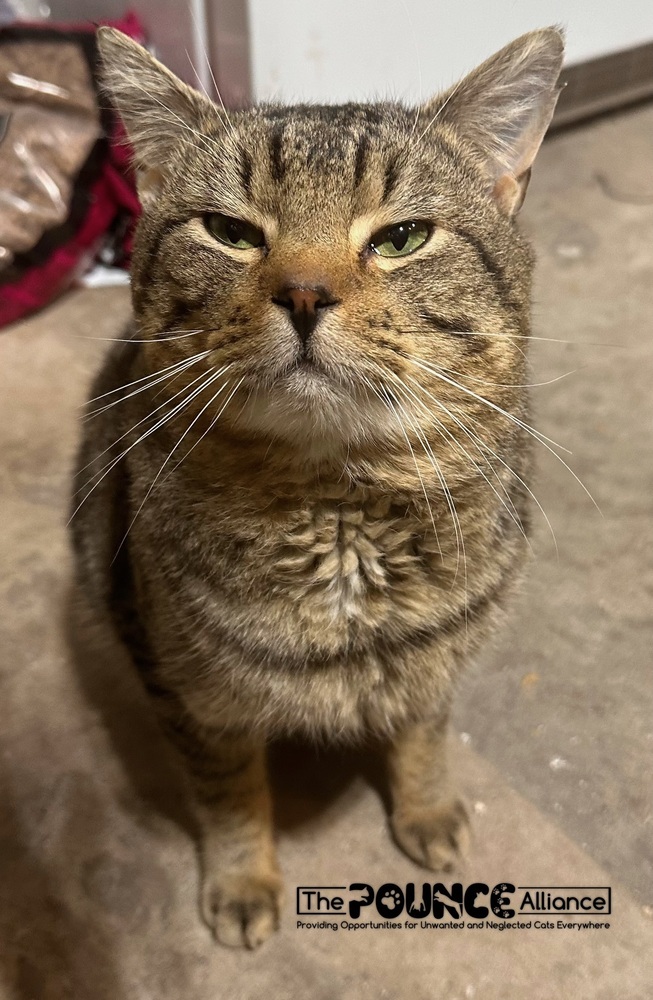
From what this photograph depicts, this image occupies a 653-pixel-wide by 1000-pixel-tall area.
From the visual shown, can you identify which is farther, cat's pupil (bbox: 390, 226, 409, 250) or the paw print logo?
the paw print logo

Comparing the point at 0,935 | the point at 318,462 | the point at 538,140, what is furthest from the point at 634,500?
the point at 0,935

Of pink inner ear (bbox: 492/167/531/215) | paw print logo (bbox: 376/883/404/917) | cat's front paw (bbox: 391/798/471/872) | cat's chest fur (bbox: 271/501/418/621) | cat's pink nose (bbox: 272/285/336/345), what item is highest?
pink inner ear (bbox: 492/167/531/215)

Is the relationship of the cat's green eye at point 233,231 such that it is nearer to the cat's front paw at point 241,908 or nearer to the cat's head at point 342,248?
the cat's head at point 342,248

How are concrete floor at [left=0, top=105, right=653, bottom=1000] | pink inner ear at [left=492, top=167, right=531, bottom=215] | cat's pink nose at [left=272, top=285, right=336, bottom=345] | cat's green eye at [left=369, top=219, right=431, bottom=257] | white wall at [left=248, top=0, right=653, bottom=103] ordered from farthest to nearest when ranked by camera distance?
white wall at [left=248, top=0, right=653, bottom=103] < concrete floor at [left=0, top=105, right=653, bottom=1000] < pink inner ear at [left=492, top=167, right=531, bottom=215] < cat's green eye at [left=369, top=219, right=431, bottom=257] < cat's pink nose at [left=272, top=285, right=336, bottom=345]

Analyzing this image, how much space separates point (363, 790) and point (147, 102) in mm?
1047

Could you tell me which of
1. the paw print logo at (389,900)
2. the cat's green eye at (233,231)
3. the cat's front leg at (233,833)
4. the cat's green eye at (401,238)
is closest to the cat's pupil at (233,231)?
the cat's green eye at (233,231)

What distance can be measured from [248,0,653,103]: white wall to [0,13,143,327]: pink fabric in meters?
0.39

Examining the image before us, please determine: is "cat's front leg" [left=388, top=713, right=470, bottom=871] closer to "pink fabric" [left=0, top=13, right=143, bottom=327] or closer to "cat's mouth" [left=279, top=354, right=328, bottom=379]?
"cat's mouth" [left=279, top=354, right=328, bottom=379]

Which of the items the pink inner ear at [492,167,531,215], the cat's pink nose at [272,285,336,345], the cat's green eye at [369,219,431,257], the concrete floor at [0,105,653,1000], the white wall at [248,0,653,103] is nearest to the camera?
the cat's pink nose at [272,285,336,345]

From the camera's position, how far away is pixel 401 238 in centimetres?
88

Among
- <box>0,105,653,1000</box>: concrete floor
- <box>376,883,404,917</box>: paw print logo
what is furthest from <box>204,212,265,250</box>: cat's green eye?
<box>376,883,404,917</box>: paw print logo

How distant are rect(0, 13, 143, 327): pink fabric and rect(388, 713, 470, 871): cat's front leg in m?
1.46

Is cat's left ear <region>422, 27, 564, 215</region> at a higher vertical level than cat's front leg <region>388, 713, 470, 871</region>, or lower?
higher

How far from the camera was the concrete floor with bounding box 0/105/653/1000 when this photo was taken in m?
1.15
